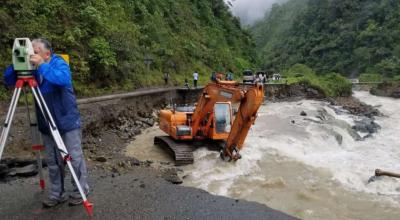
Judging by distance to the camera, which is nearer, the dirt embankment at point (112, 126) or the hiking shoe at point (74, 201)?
the hiking shoe at point (74, 201)

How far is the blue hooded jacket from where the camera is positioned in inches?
201

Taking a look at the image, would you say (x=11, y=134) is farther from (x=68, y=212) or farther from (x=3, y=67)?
(x=68, y=212)

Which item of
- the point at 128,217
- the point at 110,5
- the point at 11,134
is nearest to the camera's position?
the point at 128,217

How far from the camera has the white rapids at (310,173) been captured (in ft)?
29.2

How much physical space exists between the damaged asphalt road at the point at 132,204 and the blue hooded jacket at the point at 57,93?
128 cm

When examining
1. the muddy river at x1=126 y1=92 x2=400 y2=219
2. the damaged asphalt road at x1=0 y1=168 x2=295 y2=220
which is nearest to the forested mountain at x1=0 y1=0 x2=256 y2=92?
the muddy river at x1=126 y1=92 x2=400 y2=219

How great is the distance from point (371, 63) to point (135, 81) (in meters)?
63.8

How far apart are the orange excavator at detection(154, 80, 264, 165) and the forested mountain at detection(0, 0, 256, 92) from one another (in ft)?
22.1

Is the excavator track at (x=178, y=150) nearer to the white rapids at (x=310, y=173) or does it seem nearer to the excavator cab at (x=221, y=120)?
the white rapids at (x=310, y=173)

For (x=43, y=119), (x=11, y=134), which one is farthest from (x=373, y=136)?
(x=43, y=119)

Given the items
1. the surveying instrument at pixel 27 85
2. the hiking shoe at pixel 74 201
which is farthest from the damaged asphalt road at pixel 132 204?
the surveying instrument at pixel 27 85

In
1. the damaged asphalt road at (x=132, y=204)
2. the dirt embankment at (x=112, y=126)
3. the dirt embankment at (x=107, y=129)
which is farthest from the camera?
the dirt embankment at (x=112, y=126)

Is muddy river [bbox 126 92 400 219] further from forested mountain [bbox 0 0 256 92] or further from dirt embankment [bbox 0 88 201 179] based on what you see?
forested mountain [bbox 0 0 256 92]

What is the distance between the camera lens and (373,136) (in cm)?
1983
